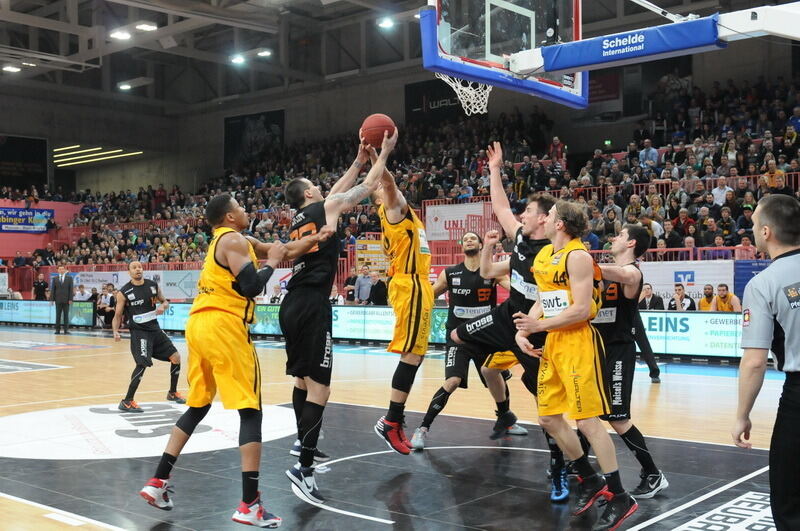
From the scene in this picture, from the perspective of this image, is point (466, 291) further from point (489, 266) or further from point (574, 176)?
point (574, 176)

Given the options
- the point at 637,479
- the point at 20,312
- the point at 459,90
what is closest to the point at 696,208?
the point at 459,90

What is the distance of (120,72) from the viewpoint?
3872 centimetres

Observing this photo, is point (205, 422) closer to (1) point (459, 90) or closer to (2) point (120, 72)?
(1) point (459, 90)

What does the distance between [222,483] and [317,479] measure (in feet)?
2.35

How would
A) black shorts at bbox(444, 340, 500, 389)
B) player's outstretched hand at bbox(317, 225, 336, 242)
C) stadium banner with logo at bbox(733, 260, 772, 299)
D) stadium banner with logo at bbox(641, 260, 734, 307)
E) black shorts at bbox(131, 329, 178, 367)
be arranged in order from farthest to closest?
stadium banner with logo at bbox(641, 260, 734, 307)
stadium banner with logo at bbox(733, 260, 772, 299)
black shorts at bbox(131, 329, 178, 367)
black shorts at bbox(444, 340, 500, 389)
player's outstretched hand at bbox(317, 225, 336, 242)

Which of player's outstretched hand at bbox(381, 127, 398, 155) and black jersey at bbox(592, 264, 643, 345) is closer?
black jersey at bbox(592, 264, 643, 345)

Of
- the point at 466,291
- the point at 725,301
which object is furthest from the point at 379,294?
the point at 466,291

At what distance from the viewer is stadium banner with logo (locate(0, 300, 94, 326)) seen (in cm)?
2595

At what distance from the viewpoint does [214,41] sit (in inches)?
1361

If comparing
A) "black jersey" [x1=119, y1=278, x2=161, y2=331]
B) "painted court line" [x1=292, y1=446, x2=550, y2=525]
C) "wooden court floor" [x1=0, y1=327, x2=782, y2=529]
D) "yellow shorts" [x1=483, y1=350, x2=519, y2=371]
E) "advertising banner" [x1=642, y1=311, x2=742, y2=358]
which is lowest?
"wooden court floor" [x1=0, y1=327, x2=782, y2=529]

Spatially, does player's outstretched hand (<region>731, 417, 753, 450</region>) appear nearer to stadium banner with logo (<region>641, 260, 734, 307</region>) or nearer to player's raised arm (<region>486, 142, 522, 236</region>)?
player's raised arm (<region>486, 142, 522, 236</region>)

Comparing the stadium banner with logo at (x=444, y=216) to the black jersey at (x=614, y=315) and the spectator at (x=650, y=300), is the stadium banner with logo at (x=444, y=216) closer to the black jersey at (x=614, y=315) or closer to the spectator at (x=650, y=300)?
the spectator at (x=650, y=300)

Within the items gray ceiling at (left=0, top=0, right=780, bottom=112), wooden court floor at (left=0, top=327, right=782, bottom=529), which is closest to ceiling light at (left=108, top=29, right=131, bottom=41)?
gray ceiling at (left=0, top=0, right=780, bottom=112)

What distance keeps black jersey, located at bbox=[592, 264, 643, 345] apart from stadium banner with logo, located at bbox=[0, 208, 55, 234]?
35146 mm
